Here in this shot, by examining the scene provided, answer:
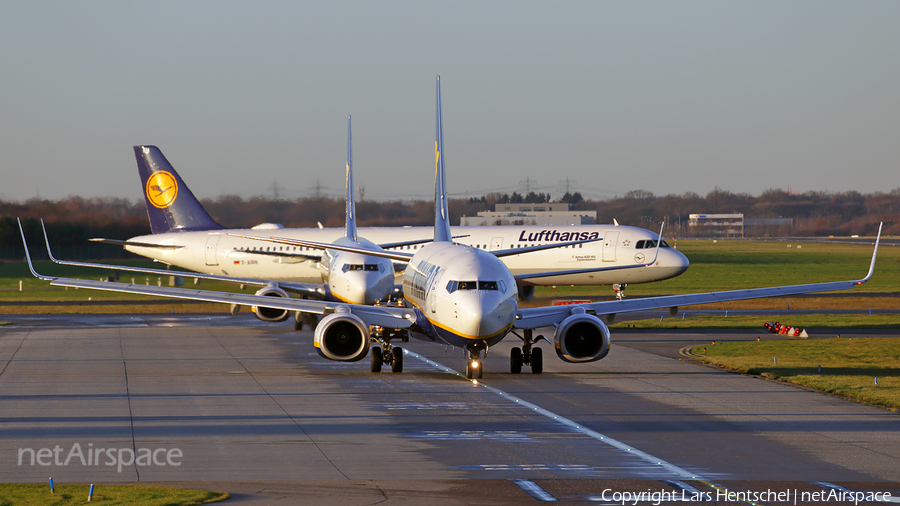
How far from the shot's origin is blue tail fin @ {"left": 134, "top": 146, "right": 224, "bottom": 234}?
193ft

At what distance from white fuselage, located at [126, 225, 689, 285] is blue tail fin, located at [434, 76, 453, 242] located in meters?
19.8

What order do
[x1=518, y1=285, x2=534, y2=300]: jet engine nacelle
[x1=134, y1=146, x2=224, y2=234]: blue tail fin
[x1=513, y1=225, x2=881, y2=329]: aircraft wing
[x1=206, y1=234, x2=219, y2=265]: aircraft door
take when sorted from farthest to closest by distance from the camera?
[x1=134, y1=146, x2=224, y2=234]: blue tail fin
[x1=206, y1=234, x2=219, y2=265]: aircraft door
[x1=518, y1=285, x2=534, y2=300]: jet engine nacelle
[x1=513, y1=225, x2=881, y2=329]: aircraft wing

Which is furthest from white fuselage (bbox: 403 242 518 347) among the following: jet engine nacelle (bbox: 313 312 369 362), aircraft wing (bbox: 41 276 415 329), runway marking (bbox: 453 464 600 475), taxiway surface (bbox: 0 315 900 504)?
runway marking (bbox: 453 464 600 475)

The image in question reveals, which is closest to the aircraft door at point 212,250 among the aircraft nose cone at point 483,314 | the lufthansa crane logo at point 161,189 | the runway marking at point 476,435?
the lufthansa crane logo at point 161,189

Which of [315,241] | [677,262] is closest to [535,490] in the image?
[677,262]

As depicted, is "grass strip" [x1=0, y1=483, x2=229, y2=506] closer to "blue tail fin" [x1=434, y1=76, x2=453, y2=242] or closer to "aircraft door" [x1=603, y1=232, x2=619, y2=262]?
"blue tail fin" [x1=434, y1=76, x2=453, y2=242]

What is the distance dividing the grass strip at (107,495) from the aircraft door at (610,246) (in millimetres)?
43428

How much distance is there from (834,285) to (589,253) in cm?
2682

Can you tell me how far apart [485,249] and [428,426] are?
128ft

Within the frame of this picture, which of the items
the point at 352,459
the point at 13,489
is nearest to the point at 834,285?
the point at 352,459

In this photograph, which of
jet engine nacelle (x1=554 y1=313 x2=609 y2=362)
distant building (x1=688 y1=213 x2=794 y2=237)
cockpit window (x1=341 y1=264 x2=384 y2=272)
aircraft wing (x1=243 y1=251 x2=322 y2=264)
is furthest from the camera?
distant building (x1=688 y1=213 x2=794 y2=237)

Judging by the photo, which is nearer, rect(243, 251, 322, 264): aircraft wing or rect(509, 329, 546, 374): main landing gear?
rect(509, 329, 546, 374): main landing gear

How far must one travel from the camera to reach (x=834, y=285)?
2869 cm

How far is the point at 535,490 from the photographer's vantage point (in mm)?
13688
